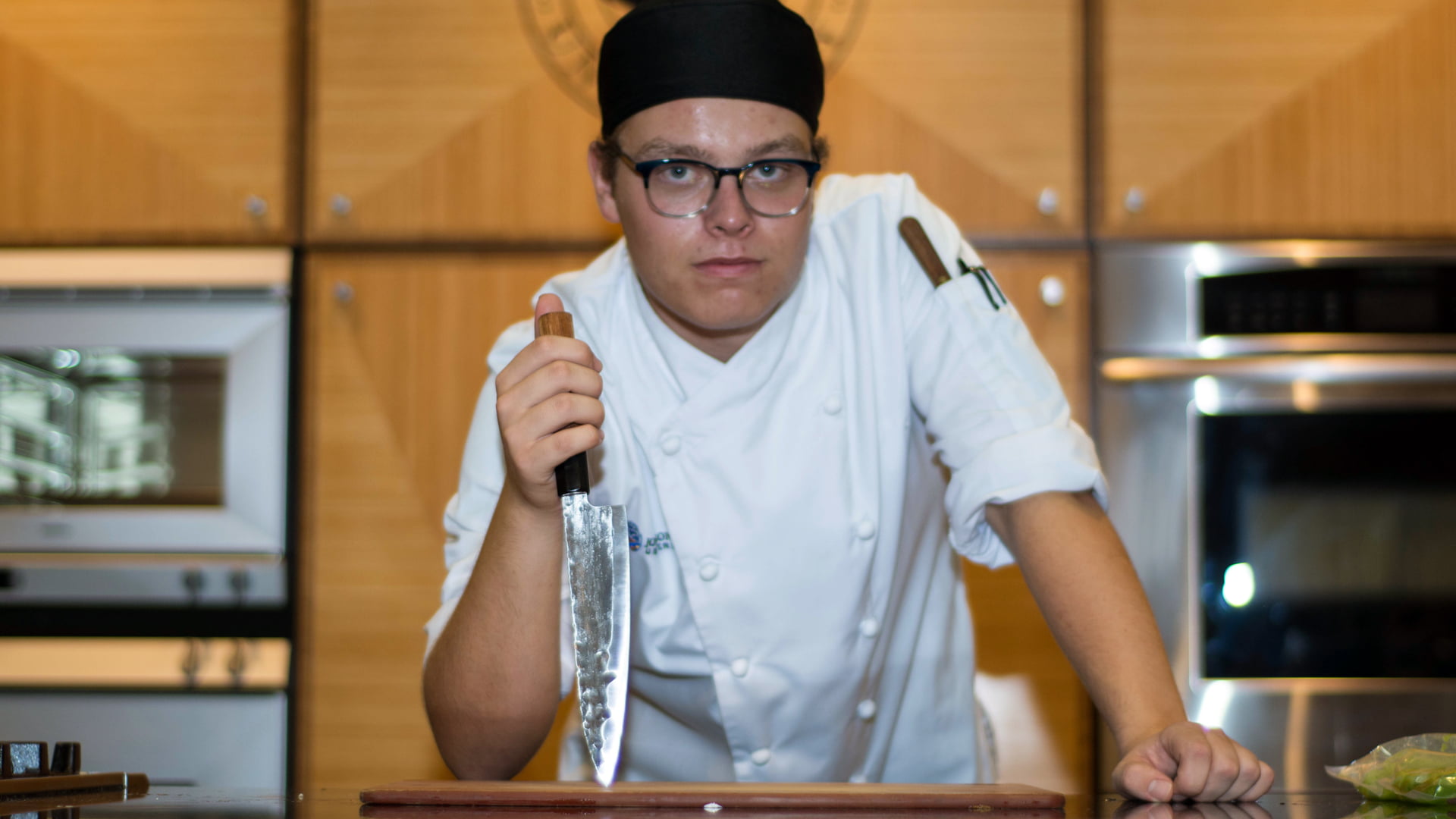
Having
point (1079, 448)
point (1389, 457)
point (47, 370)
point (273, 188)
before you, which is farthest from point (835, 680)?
point (47, 370)

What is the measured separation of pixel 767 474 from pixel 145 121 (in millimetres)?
1203

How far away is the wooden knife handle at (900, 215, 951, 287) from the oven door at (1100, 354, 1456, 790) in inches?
26.2

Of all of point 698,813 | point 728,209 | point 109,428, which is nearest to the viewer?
point 698,813

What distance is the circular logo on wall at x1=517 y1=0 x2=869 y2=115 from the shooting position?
160 centimetres

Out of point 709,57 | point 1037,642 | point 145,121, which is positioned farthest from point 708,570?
point 145,121

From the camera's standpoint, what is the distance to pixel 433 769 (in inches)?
62.1

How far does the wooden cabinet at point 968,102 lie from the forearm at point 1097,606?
79cm

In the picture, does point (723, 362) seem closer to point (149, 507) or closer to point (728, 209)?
point (728, 209)

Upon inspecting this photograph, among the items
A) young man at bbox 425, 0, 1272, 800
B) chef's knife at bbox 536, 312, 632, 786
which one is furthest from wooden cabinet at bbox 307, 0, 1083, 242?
chef's knife at bbox 536, 312, 632, 786

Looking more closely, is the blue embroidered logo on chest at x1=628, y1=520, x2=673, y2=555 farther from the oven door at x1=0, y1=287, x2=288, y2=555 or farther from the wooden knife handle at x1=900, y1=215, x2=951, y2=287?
the oven door at x1=0, y1=287, x2=288, y2=555

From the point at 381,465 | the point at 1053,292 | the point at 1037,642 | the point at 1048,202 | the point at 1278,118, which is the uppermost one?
the point at 1278,118

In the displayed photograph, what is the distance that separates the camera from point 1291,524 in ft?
5.11

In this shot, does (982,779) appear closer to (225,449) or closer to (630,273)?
(630,273)

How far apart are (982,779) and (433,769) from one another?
2.73 ft
